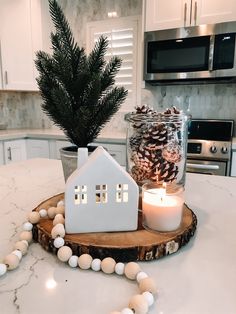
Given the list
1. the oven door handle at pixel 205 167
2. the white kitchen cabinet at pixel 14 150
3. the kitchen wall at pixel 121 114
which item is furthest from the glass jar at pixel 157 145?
the white kitchen cabinet at pixel 14 150

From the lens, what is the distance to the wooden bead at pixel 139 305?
0.38 metres

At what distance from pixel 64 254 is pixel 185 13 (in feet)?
7.37

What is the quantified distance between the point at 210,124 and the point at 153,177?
187 centimetres

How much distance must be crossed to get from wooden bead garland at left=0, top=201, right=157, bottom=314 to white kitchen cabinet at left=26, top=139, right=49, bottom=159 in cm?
220

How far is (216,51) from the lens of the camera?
6.75 feet

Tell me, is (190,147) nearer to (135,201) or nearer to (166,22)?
(166,22)

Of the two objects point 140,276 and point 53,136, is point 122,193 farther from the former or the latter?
point 53,136

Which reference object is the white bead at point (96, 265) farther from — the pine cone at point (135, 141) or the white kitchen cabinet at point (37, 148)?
the white kitchen cabinet at point (37, 148)

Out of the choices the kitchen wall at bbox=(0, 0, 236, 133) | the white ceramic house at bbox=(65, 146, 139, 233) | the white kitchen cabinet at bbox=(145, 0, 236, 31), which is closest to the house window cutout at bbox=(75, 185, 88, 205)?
the white ceramic house at bbox=(65, 146, 139, 233)

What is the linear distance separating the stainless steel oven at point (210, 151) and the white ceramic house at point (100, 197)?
1633 millimetres

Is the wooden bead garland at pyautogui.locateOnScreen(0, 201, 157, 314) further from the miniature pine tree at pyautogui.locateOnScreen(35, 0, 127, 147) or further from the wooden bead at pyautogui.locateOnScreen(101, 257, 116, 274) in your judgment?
the miniature pine tree at pyautogui.locateOnScreen(35, 0, 127, 147)

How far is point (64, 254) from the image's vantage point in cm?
50

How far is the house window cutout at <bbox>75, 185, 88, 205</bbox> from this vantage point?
55cm

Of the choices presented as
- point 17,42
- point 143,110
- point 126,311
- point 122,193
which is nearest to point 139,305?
point 126,311
